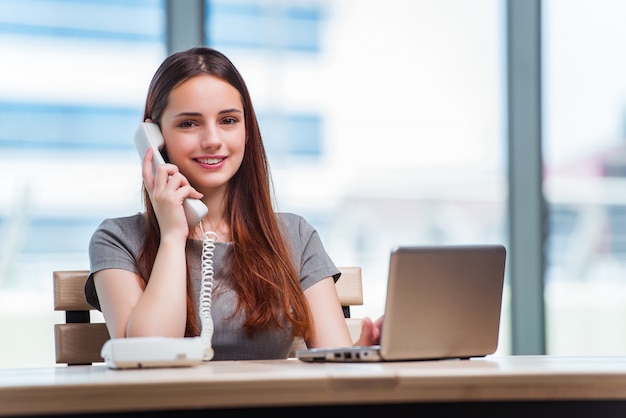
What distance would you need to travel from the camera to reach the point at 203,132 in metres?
1.84

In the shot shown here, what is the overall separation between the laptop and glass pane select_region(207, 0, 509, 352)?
1.82m

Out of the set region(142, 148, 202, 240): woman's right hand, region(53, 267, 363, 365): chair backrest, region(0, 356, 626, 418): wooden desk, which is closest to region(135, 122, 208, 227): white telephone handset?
region(142, 148, 202, 240): woman's right hand

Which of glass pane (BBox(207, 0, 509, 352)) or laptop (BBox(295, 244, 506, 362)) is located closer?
laptop (BBox(295, 244, 506, 362))

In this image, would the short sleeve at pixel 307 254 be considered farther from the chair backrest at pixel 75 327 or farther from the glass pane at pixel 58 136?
the glass pane at pixel 58 136

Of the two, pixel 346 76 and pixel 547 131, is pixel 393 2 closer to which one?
pixel 346 76

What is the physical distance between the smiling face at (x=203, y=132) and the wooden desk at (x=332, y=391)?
73 cm

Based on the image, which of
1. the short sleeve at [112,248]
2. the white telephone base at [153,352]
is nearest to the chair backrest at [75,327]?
the short sleeve at [112,248]

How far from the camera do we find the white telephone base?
4.10ft

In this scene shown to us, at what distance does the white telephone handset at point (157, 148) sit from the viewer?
70.1 inches

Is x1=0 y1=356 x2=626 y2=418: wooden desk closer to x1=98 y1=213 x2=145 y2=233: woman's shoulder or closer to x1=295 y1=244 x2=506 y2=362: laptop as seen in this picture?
x1=295 y1=244 x2=506 y2=362: laptop

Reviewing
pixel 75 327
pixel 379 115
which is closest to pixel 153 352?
pixel 75 327

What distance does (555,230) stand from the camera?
336 centimetres

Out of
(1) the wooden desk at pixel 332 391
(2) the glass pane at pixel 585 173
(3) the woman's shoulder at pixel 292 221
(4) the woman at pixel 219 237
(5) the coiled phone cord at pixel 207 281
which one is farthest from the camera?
(2) the glass pane at pixel 585 173

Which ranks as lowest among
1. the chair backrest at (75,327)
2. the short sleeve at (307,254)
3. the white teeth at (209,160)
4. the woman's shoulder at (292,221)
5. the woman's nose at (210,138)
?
the chair backrest at (75,327)
